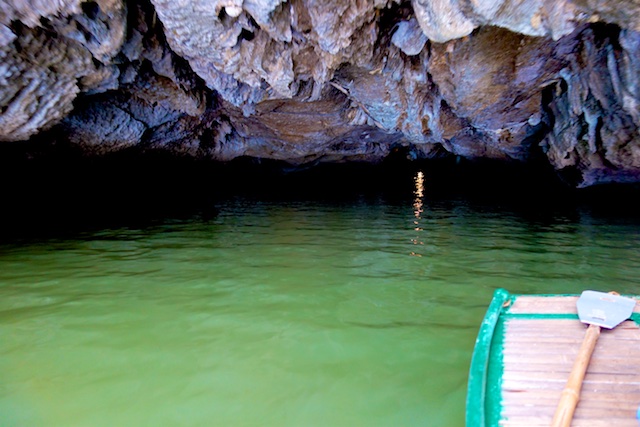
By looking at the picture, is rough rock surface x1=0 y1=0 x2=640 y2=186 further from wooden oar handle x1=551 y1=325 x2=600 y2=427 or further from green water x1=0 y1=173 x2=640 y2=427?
wooden oar handle x1=551 y1=325 x2=600 y2=427

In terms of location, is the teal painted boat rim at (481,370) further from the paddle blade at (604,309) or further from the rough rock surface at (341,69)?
the rough rock surface at (341,69)

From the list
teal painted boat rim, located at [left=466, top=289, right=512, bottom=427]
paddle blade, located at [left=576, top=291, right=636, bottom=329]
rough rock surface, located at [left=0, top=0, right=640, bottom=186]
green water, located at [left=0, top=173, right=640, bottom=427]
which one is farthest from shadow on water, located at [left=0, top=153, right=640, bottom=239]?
teal painted boat rim, located at [left=466, top=289, right=512, bottom=427]

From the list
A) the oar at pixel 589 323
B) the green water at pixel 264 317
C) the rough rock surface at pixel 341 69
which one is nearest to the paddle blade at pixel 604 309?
the oar at pixel 589 323

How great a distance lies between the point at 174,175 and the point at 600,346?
52.9 feet

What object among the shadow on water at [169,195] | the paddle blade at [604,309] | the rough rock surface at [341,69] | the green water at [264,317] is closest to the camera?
the green water at [264,317]

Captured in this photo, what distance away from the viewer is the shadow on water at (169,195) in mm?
8211

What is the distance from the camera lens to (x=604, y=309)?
2.69m

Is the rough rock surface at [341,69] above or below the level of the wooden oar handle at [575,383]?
above

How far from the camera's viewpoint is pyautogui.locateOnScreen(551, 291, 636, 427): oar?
6.13 feet

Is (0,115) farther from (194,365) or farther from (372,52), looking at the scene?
(372,52)

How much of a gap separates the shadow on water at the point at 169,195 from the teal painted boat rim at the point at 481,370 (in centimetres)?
601

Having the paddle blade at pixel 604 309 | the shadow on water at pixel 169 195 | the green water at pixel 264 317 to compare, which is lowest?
the green water at pixel 264 317

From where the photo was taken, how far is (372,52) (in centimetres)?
594

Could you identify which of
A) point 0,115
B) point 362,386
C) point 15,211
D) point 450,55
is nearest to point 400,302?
point 362,386
